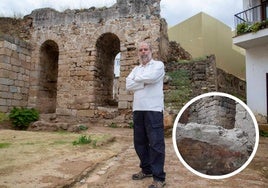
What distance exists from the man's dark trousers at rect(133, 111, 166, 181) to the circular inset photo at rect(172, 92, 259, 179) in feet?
2.49

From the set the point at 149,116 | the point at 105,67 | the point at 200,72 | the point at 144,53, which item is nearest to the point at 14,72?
the point at 105,67

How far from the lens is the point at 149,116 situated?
3.30 metres

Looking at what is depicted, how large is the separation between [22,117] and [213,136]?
28.2 feet

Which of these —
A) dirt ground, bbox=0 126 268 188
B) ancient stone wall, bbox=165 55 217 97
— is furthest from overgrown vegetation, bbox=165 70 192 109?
dirt ground, bbox=0 126 268 188

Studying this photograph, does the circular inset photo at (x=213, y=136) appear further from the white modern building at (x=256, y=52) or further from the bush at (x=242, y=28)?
the bush at (x=242, y=28)

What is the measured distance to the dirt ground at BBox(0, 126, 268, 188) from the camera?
3262 mm

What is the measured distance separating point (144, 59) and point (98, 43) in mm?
7978

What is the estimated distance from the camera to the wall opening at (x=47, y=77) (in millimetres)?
11828

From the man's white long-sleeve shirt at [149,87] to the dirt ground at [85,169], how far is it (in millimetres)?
844

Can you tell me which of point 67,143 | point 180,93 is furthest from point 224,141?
point 180,93

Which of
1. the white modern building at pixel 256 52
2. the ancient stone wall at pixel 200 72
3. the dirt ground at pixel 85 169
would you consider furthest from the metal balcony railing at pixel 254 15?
the dirt ground at pixel 85 169

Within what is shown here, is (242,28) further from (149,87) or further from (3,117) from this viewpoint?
(3,117)

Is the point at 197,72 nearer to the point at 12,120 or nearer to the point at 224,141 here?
the point at 12,120

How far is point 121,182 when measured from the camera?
3.34 m
